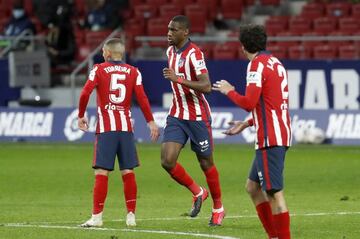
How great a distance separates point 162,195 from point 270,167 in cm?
683

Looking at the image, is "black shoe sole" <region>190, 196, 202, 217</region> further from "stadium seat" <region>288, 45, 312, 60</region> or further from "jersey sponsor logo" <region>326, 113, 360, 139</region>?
"stadium seat" <region>288, 45, 312, 60</region>

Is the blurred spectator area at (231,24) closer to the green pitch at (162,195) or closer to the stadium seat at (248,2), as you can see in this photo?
the stadium seat at (248,2)

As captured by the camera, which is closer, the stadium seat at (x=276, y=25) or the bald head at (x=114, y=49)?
the bald head at (x=114, y=49)

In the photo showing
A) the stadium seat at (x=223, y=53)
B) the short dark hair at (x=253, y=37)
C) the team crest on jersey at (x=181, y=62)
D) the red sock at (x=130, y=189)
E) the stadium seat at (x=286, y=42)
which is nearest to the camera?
the short dark hair at (x=253, y=37)

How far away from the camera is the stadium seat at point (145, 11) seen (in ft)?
115

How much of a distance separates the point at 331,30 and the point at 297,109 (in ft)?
13.7

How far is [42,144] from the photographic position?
29.5 metres

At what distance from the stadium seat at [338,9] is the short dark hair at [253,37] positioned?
826 inches

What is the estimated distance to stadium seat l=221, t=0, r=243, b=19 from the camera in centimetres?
3444

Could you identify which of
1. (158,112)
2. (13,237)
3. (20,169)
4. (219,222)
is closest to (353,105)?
(158,112)

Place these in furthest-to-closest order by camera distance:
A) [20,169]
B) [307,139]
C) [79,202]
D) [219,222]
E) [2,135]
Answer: [2,135], [307,139], [20,169], [79,202], [219,222]

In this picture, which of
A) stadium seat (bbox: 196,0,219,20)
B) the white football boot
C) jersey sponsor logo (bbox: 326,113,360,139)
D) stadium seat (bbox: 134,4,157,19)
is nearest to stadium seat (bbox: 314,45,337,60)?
jersey sponsor logo (bbox: 326,113,360,139)

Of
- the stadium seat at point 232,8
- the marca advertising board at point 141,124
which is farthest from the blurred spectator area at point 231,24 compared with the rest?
the marca advertising board at point 141,124

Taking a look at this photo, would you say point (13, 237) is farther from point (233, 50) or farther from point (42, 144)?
point (233, 50)
